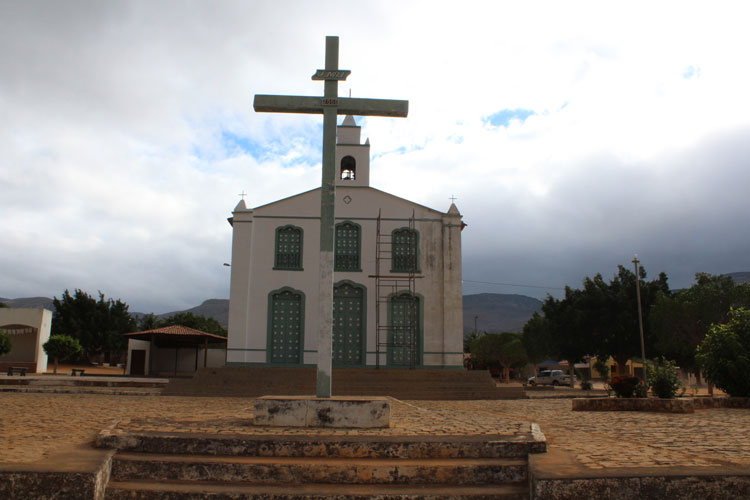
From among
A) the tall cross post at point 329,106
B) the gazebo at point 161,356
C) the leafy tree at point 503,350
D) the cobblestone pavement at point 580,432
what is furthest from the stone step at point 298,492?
the leafy tree at point 503,350

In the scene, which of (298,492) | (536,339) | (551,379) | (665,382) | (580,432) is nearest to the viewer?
(298,492)

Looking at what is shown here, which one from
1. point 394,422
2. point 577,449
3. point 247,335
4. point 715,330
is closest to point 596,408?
Result: point 715,330

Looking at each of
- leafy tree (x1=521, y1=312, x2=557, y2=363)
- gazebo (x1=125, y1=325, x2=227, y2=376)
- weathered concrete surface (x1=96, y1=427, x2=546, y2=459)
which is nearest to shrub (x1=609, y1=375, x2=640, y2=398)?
weathered concrete surface (x1=96, y1=427, x2=546, y2=459)

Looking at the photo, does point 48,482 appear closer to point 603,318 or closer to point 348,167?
point 348,167

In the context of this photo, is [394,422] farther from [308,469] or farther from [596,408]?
[596,408]

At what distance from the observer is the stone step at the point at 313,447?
5461 mm

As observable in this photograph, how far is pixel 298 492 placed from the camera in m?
4.64

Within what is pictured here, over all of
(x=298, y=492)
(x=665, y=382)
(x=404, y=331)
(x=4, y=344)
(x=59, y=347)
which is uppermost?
(x=404, y=331)

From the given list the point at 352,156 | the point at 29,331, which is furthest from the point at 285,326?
the point at 29,331

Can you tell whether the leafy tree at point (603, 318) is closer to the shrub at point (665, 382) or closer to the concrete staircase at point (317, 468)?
the shrub at point (665, 382)

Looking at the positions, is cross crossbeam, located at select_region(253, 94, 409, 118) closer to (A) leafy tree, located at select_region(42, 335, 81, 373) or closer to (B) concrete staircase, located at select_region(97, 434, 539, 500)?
(B) concrete staircase, located at select_region(97, 434, 539, 500)

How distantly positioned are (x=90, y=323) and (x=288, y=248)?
35.5 m

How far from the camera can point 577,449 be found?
5.77 meters

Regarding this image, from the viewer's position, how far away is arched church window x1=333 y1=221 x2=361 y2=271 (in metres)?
21.5
